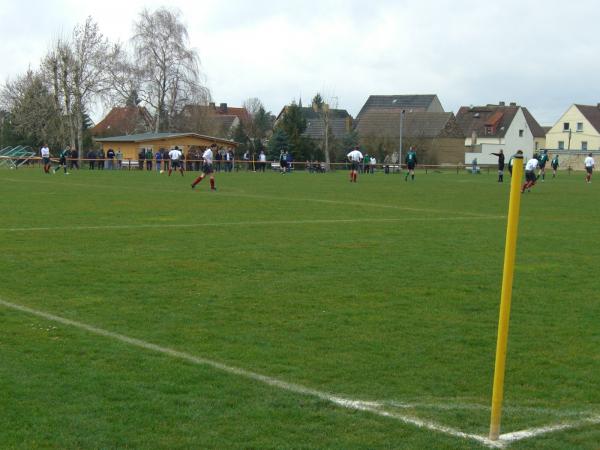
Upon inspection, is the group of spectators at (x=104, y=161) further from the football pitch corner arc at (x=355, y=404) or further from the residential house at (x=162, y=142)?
the football pitch corner arc at (x=355, y=404)

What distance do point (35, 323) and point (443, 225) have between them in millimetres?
12805

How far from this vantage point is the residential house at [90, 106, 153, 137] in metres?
85.2

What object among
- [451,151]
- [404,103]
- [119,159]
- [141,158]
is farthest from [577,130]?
[119,159]

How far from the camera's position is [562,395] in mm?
6520

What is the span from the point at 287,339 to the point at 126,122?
93.3m

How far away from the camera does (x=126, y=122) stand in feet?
324

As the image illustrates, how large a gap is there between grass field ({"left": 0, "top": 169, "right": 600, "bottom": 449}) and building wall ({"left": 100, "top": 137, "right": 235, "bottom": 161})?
52600 millimetres

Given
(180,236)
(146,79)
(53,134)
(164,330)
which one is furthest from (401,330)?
(53,134)

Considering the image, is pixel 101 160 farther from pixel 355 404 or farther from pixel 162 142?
pixel 355 404

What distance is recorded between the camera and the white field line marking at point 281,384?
18.6 feet

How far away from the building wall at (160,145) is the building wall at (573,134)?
203 ft

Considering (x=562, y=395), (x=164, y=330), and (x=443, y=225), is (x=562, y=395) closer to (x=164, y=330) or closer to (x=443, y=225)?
(x=164, y=330)

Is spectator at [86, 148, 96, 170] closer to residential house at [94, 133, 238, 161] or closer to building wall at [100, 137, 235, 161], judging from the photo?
residential house at [94, 133, 238, 161]

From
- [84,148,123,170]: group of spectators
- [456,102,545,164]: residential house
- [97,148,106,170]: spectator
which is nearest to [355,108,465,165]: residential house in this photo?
[456,102,545,164]: residential house
